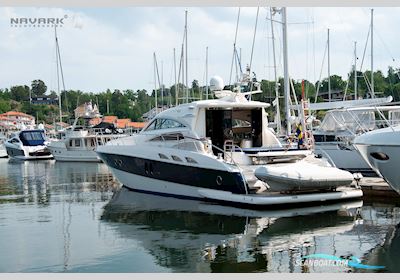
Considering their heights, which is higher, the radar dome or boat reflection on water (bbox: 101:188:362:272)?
the radar dome

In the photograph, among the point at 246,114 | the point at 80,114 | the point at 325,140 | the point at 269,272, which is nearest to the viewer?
the point at 269,272

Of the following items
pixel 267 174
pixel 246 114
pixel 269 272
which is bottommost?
pixel 269 272

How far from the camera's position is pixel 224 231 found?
12.9 m

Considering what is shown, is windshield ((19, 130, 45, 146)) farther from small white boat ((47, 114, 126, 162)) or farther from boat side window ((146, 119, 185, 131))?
boat side window ((146, 119, 185, 131))

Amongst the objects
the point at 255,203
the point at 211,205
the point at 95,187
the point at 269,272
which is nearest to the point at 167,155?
the point at 211,205

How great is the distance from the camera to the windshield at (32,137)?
1986 inches

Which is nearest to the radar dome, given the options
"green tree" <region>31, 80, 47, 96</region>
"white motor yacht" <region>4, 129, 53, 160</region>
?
"white motor yacht" <region>4, 129, 53, 160</region>

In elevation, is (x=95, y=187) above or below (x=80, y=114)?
below

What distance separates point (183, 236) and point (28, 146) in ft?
133

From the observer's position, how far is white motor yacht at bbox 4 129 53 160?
49188mm

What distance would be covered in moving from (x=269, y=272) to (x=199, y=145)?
771 cm

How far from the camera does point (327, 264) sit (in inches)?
387

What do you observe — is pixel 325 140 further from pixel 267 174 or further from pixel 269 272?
pixel 269 272

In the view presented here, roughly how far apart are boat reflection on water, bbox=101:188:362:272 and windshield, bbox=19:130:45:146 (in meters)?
35.2
